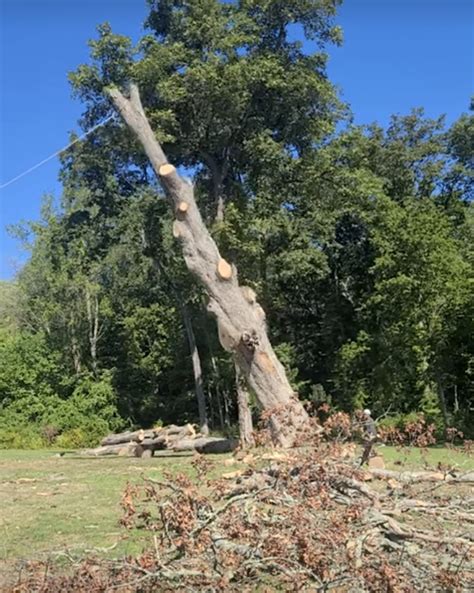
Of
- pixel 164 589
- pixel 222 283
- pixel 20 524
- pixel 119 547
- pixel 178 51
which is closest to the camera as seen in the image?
pixel 164 589

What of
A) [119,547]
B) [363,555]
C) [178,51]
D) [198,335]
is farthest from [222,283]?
[198,335]

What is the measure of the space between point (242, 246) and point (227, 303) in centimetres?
646

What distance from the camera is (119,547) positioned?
5.41 m

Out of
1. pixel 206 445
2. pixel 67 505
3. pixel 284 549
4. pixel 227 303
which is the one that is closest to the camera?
pixel 284 549

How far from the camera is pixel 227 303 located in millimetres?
11562

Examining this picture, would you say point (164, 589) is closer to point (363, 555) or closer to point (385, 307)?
point (363, 555)

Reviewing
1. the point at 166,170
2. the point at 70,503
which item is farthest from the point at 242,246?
the point at 70,503

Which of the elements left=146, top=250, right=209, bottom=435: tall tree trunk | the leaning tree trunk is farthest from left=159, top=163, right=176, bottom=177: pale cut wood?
Result: left=146, top=250, right=209, bottom=435: tall tree trunk

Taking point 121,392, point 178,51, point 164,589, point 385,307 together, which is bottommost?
point 164,589

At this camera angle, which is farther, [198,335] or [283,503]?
[198,335]

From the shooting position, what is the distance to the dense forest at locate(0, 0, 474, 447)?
18094 millimetres

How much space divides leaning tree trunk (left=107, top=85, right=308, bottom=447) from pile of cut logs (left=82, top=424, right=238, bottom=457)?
117 inches

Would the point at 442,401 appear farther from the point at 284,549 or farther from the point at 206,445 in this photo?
the point at 284,549

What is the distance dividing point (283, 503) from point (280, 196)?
49.1 feet
